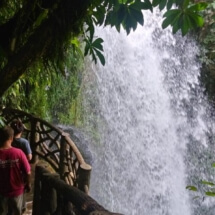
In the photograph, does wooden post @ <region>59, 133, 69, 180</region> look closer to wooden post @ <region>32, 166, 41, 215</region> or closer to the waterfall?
wooden post @ <region>32, 166, 41, 215</region>

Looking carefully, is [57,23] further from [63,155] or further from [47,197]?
[63,155]

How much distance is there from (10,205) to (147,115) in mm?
7142

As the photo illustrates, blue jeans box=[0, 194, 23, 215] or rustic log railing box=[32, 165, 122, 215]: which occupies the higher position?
rustic log railing box=[32, 165, 122, 215]

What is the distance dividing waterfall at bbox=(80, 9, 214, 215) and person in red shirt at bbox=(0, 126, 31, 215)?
18.7 feet

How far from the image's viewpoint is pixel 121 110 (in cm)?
1039

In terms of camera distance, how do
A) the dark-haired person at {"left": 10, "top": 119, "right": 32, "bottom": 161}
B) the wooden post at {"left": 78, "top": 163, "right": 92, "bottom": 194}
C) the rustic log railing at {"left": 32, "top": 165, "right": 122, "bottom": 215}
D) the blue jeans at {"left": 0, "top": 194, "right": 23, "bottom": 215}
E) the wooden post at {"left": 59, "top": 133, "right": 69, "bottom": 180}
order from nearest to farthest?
the rustic log railing at {"left": 32, "top": 165, "right": 122, "bottom": 215}, the blue jeans at {"left": 0, "top": 194, "right": 23, "bottom": 215}, the wooden post at {"left": 78, "top": 163, "right": 92, "bottom": 194}, the dark-haired person at {"left": 10, "top": 119, "right": 32, "bottom": 161}, the wooden post at {"left": 59, "top": 133, "right": 69, "bottom": 180}

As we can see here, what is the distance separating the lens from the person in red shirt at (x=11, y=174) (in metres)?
3.17

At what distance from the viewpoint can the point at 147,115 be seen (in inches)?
401

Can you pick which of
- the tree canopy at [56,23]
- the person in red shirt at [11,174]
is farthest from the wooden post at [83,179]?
the tree canopy at [56,23]

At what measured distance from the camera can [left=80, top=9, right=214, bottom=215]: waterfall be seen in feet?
30.7

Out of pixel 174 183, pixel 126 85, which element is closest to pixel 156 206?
pixel 174 183

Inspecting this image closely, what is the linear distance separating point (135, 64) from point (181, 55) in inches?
60.4

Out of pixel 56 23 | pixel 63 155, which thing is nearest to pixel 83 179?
pixel 63 155

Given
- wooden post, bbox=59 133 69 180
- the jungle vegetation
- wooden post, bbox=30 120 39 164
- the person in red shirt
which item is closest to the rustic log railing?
the person in red shirt
